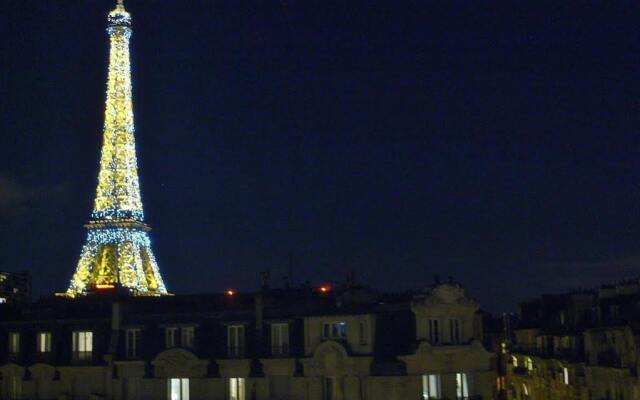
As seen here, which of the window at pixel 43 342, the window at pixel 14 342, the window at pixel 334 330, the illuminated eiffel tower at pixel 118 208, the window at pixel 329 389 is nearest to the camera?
the window at pixel 329 389

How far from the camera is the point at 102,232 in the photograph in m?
130

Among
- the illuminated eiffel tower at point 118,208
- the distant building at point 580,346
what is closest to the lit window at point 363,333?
the distant building at point 580,346

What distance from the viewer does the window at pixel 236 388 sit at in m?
50.4

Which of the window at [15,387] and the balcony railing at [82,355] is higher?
the balcony railing at [82,355]

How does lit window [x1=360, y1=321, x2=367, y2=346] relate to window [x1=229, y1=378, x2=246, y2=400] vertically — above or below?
above

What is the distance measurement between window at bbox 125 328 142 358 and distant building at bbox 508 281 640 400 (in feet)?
84.0

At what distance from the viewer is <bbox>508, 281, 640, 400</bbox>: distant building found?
57606mm

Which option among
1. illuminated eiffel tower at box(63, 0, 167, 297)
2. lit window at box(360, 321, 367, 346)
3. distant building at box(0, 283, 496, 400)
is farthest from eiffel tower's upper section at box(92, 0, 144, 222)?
lit window at box(360, 321, 367, 346)

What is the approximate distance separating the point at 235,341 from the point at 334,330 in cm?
544

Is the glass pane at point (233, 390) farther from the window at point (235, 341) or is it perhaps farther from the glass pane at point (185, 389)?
the glass pane at point (185, 389)

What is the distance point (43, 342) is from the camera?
5512cm

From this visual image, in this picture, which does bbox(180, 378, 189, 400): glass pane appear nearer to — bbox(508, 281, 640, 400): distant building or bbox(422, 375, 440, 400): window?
bbox(422, 375, 440, 400): window

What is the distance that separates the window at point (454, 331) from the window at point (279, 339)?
779 cm

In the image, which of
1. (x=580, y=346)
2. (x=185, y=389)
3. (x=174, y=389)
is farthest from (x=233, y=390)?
(x=580, y=346)
